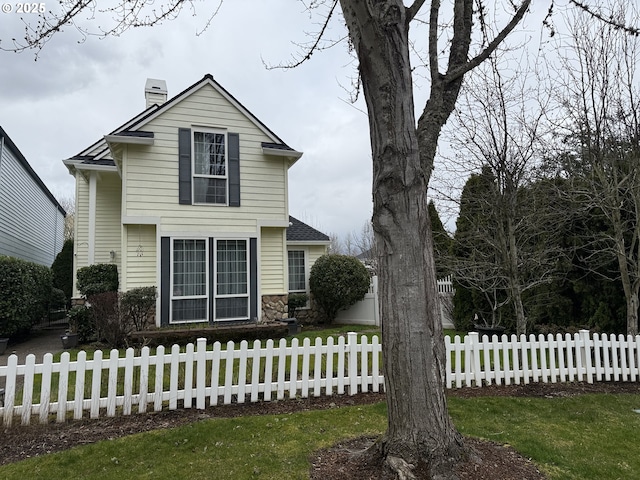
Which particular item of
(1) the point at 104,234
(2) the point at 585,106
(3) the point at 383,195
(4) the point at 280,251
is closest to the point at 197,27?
(3) the point at 383,195

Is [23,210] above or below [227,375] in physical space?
above

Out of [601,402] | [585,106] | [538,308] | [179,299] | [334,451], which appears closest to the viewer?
[334,451]

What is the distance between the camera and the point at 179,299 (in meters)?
10.8

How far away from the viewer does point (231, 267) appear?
11477 mm

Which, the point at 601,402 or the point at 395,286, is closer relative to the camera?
the point at 395,286

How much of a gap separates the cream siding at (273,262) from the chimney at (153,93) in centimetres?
808

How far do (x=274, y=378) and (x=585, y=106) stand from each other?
6.68m

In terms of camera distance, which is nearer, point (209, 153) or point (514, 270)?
point (514, 270)

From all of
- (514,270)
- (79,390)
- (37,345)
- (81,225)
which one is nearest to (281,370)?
(79,390)

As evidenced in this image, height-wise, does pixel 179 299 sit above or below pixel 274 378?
above

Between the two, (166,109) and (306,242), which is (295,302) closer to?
(306,242)

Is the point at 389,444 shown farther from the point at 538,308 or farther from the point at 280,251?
Answer: the point at 280,251

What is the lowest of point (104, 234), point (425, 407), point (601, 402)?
point (601, 402)

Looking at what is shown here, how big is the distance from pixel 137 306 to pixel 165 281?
92 cm
